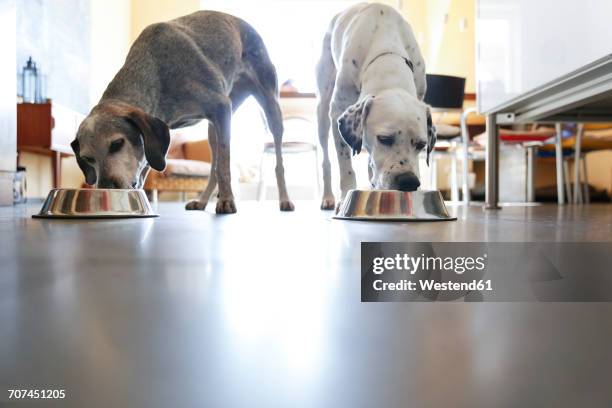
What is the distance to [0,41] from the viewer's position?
8.95ft

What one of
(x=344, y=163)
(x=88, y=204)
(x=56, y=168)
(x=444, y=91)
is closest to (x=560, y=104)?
(x=344, y=163)

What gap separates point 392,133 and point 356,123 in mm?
162

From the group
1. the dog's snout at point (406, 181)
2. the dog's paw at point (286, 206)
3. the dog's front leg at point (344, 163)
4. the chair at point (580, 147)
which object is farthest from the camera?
the chair at point (580, 147)

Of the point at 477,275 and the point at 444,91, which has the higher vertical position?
the point at 444,91

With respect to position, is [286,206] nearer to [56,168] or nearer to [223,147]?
[223,147]

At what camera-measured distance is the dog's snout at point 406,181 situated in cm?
177

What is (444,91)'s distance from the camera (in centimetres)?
494

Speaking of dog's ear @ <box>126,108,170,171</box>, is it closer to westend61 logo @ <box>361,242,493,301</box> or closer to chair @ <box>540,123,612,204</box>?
westend61 logo @ <box>361,242,493,301</box>

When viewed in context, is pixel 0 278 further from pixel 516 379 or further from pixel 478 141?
pixel 478 141

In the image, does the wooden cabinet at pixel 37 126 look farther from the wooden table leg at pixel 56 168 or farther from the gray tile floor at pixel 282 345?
the gray tile floor at pixel 282 345

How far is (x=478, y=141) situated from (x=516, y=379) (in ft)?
17.8

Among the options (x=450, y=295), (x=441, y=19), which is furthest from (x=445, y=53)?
(x=450, y=295)

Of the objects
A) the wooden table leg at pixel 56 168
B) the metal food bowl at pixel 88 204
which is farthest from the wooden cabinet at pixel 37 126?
the metal food bowl at pixel 88 204

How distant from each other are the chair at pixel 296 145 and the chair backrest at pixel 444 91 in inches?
45.9
